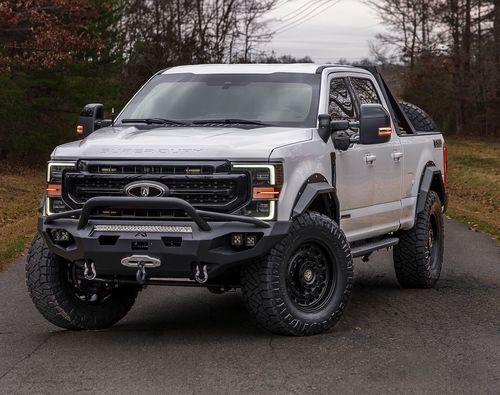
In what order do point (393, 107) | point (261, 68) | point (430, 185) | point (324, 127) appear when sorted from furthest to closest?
point (430, 185)
point (393, 107)
point (261, 68)
point (324, 127)

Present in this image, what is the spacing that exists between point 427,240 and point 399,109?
1.33 metres

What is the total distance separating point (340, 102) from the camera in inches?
374

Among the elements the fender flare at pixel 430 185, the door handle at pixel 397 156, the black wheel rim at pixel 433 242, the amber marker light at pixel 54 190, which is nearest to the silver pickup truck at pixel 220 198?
the amber marker light at pixel 54 190

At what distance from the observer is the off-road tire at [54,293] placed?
8.07m

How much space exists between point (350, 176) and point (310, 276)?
1.34m

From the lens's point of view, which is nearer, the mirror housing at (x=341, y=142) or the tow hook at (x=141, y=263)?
the tow hook at (x=141, y=263)

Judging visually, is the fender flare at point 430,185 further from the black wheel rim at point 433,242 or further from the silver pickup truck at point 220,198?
the silver pickup truck at point 220,198

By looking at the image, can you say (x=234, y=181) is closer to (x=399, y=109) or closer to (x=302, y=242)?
(x=302, y=242)

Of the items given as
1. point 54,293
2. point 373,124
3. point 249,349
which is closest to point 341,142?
point 373,124

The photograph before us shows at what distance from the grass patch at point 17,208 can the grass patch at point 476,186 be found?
670 centimetres

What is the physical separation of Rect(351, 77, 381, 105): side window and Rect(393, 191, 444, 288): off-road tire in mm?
1243

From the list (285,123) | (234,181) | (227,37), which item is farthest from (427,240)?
(227,37)

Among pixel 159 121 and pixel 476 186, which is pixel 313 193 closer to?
pixel 159 121

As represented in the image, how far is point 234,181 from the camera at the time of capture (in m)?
7.52
